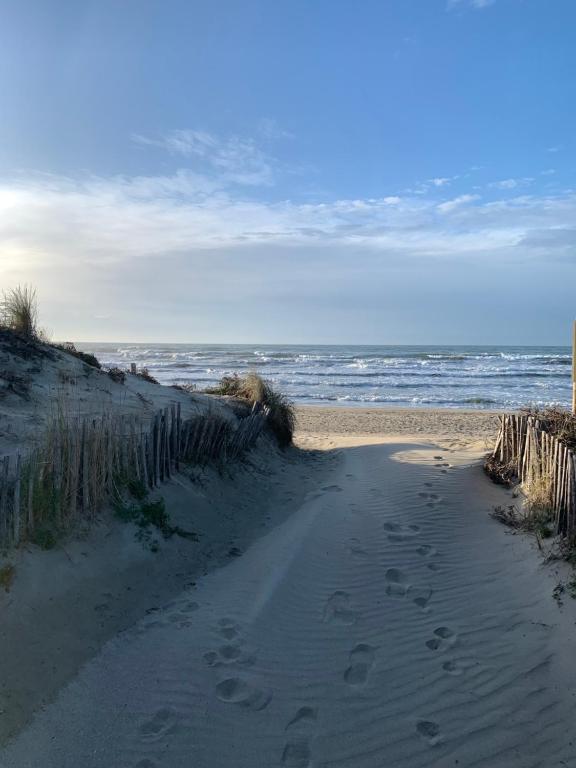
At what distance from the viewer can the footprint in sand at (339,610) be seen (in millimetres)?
4645

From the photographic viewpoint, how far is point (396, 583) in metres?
5.30

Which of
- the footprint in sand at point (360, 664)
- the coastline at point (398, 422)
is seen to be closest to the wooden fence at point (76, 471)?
the footprint in sand at point (360, 664)

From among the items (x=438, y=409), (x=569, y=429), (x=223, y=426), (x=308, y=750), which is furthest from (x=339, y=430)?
(x=308, y=750)

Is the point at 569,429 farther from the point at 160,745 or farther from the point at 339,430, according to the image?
the point at 339,430

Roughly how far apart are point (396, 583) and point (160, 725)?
8.52 ft

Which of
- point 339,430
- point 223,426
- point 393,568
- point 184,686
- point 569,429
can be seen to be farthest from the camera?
point 339,430

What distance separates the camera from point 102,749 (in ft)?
10.4

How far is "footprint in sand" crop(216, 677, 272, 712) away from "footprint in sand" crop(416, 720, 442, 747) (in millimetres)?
899

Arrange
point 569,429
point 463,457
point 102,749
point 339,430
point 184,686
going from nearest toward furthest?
point 102,749 < point 184,686 < point 569,429 < point 463,457 < point 339,430

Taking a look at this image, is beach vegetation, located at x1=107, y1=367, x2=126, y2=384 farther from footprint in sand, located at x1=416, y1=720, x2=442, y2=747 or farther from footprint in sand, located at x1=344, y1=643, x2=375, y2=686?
footprint in sand, located at x1=416, y1=720, x2=442, y2=747

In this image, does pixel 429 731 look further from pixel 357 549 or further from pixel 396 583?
pixel 357 549

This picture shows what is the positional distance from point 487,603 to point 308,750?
2.23 m

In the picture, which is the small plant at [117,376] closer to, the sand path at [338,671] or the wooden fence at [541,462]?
the sand path at [338,671]

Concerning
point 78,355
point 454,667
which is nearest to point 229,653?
point 454,667
